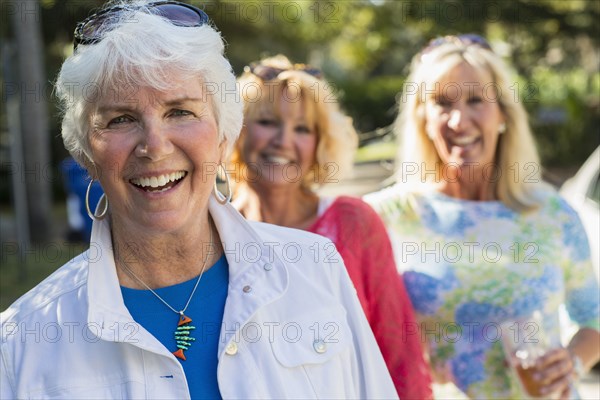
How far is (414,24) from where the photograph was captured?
20.1m

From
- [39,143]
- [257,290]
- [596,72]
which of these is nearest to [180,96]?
[257,290]

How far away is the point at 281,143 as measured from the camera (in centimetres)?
319

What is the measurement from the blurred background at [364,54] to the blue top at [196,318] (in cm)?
962

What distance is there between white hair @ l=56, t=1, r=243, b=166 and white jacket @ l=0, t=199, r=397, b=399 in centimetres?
30

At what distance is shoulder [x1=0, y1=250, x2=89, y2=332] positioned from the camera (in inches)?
80.4

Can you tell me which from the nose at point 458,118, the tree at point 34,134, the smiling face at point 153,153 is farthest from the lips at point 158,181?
the tree at point 34,134

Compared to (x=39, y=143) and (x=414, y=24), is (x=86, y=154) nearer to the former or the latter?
(x=39, y=143)

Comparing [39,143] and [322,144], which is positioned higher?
[322,144]

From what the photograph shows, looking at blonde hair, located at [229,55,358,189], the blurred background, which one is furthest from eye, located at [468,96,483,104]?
the blurred background

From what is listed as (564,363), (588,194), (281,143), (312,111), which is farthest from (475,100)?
(588,194)

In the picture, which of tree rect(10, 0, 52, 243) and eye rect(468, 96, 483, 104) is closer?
eye rect(468, 96, 483, 104)

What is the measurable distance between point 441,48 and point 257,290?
1.60 meters

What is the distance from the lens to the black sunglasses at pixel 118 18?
6.99ft

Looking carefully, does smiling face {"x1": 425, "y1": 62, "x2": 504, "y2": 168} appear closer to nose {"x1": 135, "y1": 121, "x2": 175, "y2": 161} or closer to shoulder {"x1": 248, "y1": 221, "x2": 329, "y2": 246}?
shoulder {"x1": 248, "y1": 221, "x2": 329, "y2": 246}
